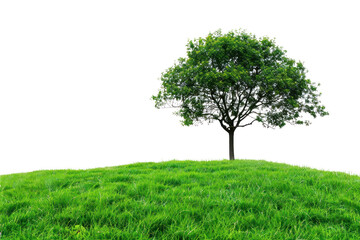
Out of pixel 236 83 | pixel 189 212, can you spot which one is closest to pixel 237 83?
pixel 236 83

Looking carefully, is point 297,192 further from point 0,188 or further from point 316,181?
point 0,188

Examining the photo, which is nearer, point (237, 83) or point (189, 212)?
point (189, 212)

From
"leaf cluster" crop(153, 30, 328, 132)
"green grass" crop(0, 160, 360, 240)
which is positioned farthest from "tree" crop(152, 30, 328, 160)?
"green grass" crop(0, 160, 360, 240)

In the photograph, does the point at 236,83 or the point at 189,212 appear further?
the point at 236,83

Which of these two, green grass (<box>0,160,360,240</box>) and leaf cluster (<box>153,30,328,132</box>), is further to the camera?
leaf cluster (<box>153,30,328,132</box>)

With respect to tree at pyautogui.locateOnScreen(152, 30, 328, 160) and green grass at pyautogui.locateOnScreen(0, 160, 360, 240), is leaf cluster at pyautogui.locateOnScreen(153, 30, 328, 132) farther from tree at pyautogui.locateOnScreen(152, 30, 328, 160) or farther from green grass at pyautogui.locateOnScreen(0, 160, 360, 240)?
green grass at pyautogui.locateOnScreen(0, 160, 360, 240)

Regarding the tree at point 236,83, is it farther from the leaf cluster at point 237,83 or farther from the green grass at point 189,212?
the green grass at point 189,212

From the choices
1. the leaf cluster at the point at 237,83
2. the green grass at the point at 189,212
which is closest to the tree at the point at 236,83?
the leaf cluster at the point at 237,83

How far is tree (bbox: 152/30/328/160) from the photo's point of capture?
1432cm

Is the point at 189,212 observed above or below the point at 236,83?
below

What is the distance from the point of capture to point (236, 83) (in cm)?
1520

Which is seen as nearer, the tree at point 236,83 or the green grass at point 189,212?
the green grass at point 189,212

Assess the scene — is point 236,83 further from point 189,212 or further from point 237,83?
point 189,212

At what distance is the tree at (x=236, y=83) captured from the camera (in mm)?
14320
